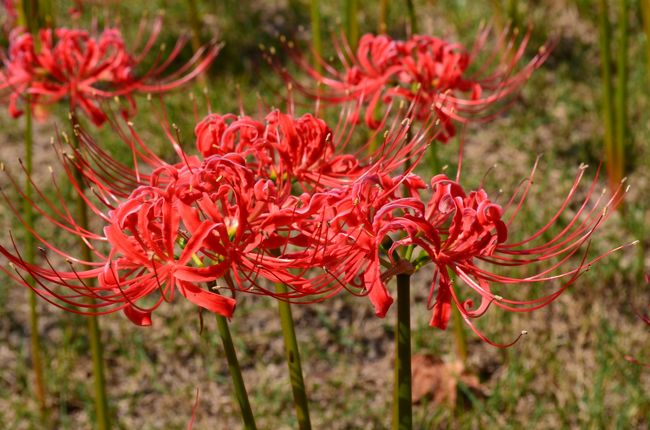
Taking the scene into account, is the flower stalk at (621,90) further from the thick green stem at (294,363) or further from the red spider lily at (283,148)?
the thick green stem at (294,363)

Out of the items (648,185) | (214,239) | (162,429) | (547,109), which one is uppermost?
(547,109)

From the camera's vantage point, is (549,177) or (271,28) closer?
(549,177)

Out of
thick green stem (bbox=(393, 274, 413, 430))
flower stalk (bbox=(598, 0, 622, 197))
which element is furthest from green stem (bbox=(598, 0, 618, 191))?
thick green stem (bbox=(393, 274, 413, 430))

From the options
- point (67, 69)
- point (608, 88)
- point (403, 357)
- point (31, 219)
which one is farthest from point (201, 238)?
point (608, 88)

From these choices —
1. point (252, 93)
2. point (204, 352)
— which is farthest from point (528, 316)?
point (252, 93)

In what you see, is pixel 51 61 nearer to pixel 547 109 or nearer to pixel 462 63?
pixel 462 63

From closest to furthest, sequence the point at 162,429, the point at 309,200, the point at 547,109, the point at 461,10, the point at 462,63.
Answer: the point at 309,200 → the point at 462,63 → the point at 162,429 → the point at 547,109 → the point at 461,10

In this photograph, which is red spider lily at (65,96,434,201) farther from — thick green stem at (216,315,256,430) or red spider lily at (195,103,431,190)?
thick green stem at (216,315,256,430)

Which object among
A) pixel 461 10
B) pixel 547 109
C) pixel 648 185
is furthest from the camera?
pixel 461 10
